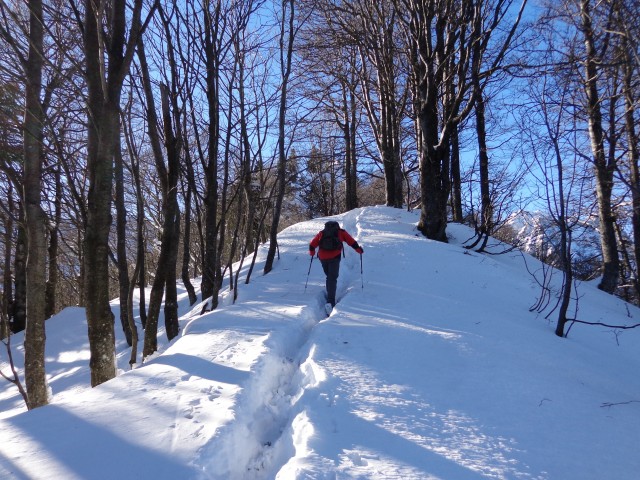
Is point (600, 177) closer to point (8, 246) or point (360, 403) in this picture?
point (360, 403)

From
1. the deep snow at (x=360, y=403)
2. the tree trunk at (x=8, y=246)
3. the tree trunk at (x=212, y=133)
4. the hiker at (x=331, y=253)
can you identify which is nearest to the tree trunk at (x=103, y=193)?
the deep snow at (x=360, y=403)

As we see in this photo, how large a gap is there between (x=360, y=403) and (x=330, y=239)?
459 centimetres

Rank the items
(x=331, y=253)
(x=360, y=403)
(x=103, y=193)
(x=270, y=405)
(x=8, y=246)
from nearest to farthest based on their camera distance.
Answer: (x=360, y=403) < (x=270, y=405) < (x=103, y=193) < (x=331, y=253) < (x=8, y=246)

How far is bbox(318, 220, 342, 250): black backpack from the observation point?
318 inches

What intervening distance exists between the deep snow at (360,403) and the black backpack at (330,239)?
1.14 meters

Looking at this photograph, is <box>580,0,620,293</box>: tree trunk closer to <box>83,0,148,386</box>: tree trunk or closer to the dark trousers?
the dark trousers

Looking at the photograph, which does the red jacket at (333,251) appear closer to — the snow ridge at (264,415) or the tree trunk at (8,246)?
the snow ridge at (264,415)

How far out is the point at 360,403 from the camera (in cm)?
385

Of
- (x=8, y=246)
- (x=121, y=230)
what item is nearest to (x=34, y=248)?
(x=121, y=230)

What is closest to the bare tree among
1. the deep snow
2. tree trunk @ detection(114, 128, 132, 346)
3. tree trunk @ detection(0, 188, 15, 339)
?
the deep snow

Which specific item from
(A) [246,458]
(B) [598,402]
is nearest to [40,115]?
(A) [246,458]

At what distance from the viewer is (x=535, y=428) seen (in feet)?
11.7

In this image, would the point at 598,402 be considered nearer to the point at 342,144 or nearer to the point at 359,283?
the point at 359,283

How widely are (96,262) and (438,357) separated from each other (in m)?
4.57
